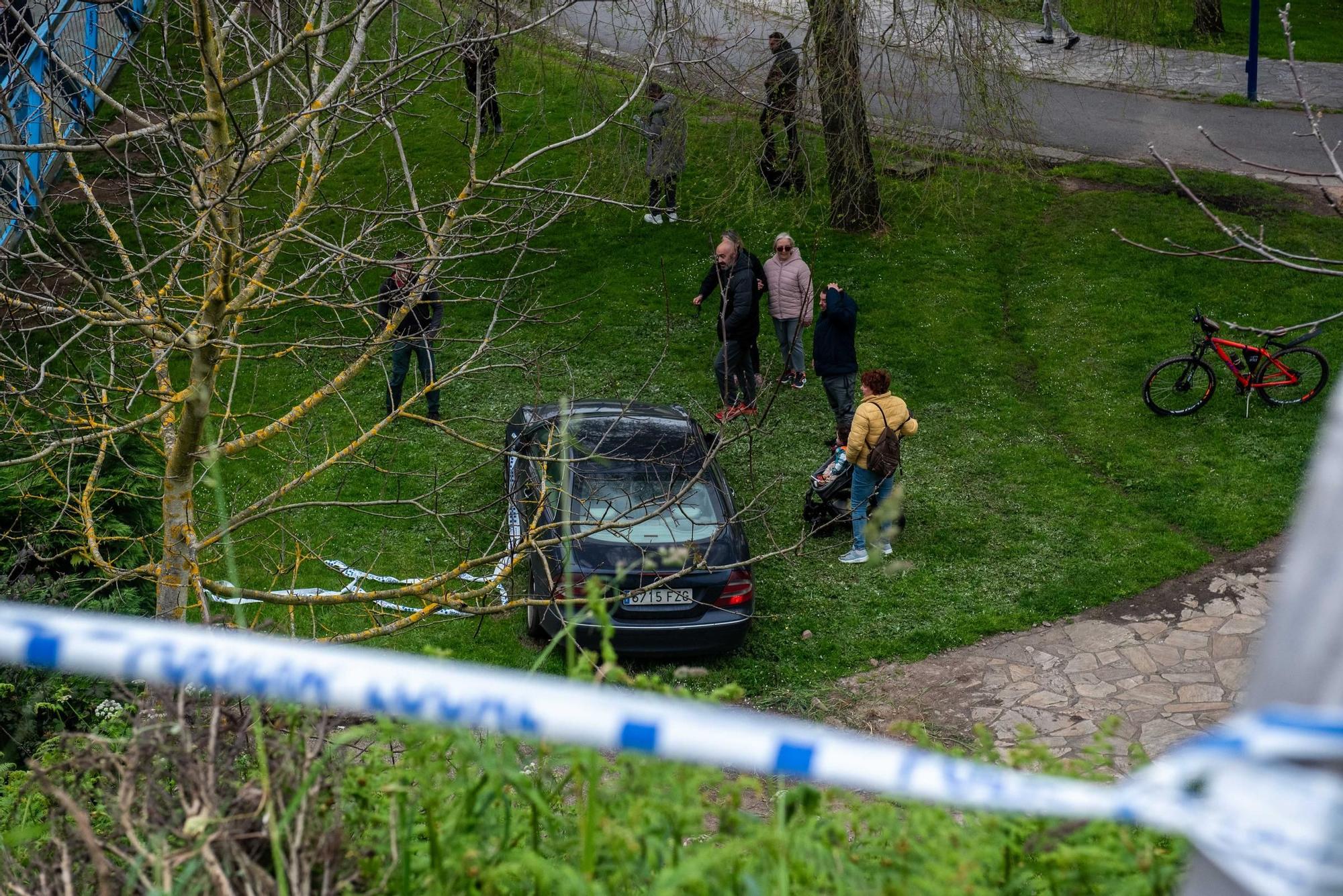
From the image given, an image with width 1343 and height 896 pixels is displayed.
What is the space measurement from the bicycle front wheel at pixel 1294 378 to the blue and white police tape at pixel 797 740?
12.5 metres

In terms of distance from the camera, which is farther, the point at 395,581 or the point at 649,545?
the point at 395,581

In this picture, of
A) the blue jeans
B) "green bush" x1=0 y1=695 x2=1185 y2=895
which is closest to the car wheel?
the blue jeans

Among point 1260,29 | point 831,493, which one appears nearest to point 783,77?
Result: point 831,493

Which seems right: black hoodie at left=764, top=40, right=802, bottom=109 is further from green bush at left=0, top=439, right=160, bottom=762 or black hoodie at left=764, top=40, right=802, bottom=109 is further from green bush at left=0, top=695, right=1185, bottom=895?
green bush at left=0, top=695, right=1185, bottom=895

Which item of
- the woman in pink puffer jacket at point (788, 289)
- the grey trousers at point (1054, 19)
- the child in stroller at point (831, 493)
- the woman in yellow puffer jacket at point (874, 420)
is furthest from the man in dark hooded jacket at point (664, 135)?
the grey trousers at point (1054, 19)

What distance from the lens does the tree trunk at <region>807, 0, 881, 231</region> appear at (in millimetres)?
13461

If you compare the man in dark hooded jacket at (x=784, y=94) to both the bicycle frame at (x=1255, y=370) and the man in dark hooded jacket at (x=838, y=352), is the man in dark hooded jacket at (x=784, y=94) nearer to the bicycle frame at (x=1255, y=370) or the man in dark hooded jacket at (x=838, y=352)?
the man in dark hooded jacket at (x=838, y=352)

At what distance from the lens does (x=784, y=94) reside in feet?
46.4

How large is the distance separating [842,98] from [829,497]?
17.5 feet

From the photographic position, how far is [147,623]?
6.91 feet

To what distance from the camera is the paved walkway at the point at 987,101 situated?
13.5 meters

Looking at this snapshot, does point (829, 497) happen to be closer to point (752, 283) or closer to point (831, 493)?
point (831, 493)

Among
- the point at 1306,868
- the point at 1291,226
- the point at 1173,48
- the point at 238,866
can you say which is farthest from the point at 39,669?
the point at 1173,48

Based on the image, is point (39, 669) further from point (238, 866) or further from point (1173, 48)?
point (1173, 48)
